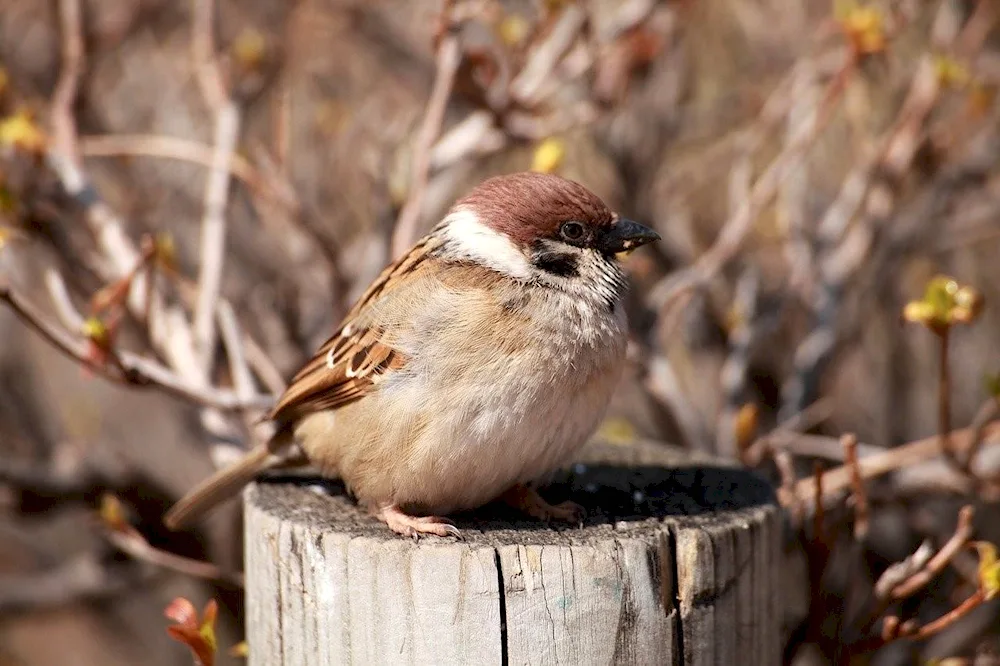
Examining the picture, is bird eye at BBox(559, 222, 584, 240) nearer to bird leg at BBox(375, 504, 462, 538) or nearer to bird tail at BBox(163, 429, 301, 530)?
bird leg at BBox(375, 504, 462, 538)

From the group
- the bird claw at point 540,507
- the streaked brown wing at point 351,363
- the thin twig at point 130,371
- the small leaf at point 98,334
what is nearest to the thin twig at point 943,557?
the bird claw at point 540,507

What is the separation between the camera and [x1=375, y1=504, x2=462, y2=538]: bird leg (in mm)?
2029

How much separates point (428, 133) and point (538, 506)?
103cm

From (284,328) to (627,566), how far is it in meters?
2.05

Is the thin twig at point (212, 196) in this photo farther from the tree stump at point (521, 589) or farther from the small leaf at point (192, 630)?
the small leaf at point (192, 630)

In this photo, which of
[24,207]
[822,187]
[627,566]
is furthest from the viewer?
[822,187]

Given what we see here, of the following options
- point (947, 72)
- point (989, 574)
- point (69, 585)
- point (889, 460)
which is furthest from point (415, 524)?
point (69, 585)

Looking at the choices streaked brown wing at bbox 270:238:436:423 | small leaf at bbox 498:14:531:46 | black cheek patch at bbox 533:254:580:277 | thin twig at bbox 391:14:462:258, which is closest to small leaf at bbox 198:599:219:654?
streaked brown wing at bbox 270:238:436:423

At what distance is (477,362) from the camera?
215 cm

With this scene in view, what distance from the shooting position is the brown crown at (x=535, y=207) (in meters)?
2.33

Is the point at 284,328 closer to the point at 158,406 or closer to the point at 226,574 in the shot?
the point at 226,574

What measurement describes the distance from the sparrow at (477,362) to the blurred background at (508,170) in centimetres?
40

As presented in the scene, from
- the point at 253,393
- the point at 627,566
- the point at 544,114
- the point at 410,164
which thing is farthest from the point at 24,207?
the point at 627,566

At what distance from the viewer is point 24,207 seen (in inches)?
118
